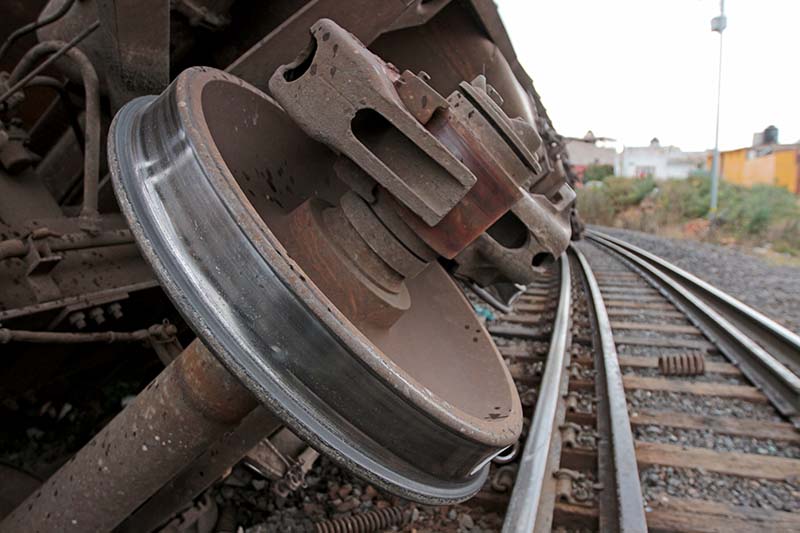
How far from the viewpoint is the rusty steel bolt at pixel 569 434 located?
2502 mm

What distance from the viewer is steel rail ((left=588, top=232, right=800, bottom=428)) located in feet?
10.2

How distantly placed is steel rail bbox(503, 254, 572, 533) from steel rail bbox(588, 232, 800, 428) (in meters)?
1.20

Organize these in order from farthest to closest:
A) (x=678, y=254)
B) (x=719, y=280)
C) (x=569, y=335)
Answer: (x=678, y=254)
(x=719, y=280)
(x=569, y=335)

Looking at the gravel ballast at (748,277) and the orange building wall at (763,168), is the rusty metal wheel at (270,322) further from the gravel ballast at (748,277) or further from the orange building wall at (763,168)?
the orange building wall at (763,168)

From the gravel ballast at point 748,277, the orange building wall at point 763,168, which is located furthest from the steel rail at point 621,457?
the orange building wall at point 763,168

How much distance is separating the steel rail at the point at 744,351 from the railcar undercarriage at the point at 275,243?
2.05m

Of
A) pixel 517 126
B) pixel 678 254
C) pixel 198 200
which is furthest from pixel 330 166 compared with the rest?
pixel 678 254

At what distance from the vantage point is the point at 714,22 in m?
20.6

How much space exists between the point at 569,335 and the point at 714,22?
856 inches

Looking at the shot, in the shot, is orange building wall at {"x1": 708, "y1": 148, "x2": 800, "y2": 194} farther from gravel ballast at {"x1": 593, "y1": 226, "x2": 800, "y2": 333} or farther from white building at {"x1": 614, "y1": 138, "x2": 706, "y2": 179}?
gravel ballast at {"x1": 593, "y1": 226, "x2": 800, "y2": 333}

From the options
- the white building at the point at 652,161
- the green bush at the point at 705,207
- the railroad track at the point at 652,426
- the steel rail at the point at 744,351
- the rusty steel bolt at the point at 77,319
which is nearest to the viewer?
the rusty steel bolt at the point at 77,319

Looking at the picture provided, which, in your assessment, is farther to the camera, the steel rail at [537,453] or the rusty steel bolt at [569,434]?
the rusty steel bolt at [569,434]

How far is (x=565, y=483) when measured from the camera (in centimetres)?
218

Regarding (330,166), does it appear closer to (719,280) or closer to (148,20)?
(148,20)
